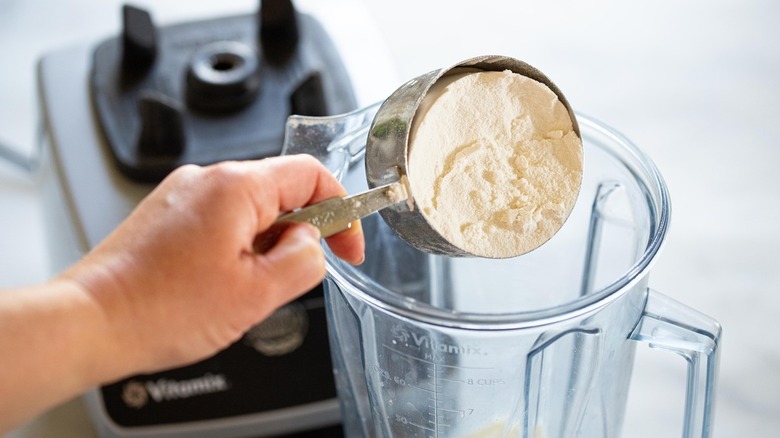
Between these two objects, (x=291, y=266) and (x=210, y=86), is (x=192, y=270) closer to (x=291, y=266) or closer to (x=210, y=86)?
(x=291, y=266)

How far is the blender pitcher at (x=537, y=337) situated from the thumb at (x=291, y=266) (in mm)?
53

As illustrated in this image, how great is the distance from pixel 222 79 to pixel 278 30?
0.29 ft

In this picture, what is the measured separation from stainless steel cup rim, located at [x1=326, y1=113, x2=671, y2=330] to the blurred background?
285 millimetres

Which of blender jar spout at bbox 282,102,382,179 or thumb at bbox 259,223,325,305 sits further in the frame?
blender jar spout at bbox 282,102,382,179

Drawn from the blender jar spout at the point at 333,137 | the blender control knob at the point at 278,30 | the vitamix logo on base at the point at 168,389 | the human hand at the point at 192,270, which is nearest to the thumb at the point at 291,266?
the human hand at the point at 192,270

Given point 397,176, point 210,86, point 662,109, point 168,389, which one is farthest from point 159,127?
point 662,109

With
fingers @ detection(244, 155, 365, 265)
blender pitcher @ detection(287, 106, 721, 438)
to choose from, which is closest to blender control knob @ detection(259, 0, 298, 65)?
blender pitcher @ detection(287, 106, 721, 438)

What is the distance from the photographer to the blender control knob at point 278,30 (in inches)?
28.8

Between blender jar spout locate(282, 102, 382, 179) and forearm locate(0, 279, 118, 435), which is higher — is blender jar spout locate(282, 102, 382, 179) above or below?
above

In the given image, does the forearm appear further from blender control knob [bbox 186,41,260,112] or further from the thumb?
blender control knob [bbox 186,41,260,112]

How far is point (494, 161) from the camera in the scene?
437 mm

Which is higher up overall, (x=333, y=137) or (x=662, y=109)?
(x=333, y=137)

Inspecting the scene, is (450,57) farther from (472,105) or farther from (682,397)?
(472,105)

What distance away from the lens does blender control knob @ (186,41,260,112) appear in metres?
0.68
